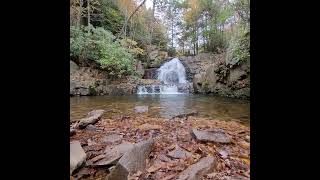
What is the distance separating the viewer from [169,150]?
3543 mm

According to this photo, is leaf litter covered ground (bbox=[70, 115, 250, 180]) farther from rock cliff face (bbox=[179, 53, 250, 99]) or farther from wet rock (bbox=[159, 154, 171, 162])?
rock cliff face (bbox=[179, 53, 250, 99])

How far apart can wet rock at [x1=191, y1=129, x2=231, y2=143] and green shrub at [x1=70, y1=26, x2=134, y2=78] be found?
41.2 ft

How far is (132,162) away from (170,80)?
19.1 metres

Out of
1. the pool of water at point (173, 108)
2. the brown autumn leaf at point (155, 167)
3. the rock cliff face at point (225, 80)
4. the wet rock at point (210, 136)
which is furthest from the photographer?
the rock cliff face at point (225, 80)

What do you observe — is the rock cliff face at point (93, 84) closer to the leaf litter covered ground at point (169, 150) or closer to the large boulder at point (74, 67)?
the large boulder at point (74, 67)

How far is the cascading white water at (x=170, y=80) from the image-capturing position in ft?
55.8

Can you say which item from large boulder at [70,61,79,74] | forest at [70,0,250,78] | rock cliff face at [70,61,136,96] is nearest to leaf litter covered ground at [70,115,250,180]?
forest at [70,0,250,78]

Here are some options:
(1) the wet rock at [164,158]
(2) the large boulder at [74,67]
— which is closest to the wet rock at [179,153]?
(1) the wet rock at [164,158]

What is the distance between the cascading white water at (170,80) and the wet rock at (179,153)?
13.4m

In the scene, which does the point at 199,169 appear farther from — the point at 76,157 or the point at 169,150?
the point at 76,157

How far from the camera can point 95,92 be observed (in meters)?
14.6

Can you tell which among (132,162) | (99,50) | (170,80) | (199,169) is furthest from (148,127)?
(170,80)
